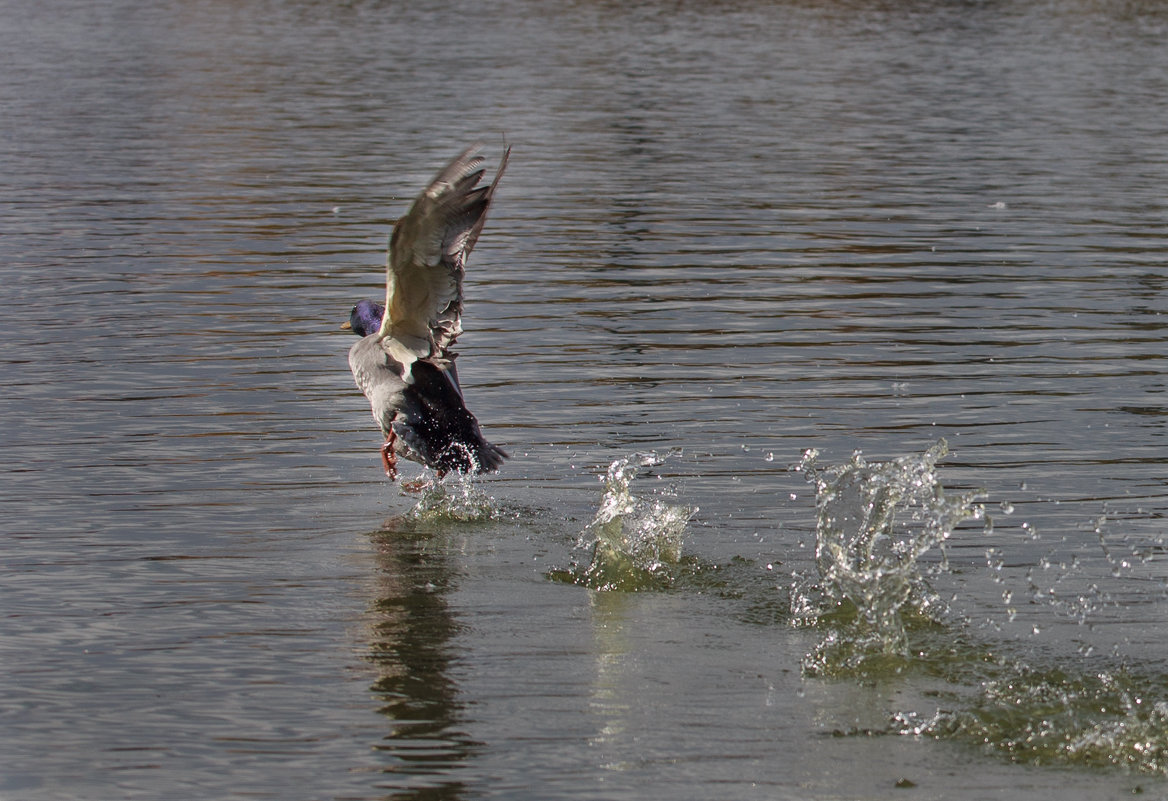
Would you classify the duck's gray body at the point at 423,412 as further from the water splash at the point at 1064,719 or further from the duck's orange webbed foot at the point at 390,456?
the water splash at the point at 1064,719

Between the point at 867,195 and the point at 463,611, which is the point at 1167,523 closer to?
the point at 463,611

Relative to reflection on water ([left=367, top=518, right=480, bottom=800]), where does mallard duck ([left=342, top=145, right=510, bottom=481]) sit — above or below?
above

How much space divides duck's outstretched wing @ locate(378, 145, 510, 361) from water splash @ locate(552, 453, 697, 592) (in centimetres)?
136

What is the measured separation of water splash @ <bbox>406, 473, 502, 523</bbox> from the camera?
9586 mm

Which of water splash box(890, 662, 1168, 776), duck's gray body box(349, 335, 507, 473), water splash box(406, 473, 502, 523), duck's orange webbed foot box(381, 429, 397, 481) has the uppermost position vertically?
duck's gray body box(349, 335, 507, 473)

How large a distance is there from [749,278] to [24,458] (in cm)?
729

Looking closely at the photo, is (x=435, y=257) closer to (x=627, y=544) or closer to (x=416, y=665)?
(x=627, y=544)

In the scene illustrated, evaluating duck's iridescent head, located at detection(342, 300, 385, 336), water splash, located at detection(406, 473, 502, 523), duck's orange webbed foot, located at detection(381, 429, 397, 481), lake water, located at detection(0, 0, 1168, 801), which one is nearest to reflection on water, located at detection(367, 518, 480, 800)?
lake water, located at detection(0, 0, 1168, 801)

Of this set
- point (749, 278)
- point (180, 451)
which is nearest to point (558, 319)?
point (749, 278)

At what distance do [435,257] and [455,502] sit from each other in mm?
1239

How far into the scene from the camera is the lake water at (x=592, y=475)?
21.8ft

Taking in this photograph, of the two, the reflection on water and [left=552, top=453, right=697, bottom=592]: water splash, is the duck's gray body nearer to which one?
the reflection on water

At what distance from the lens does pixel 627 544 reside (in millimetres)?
8672

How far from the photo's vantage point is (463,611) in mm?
8062
